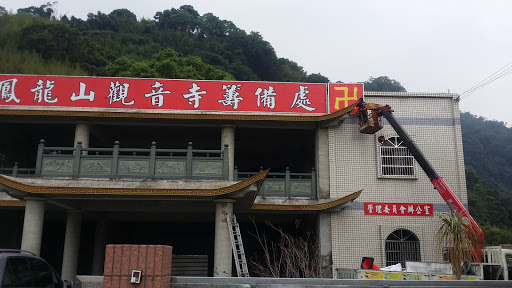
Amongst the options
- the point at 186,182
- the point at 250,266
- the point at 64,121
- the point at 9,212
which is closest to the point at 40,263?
the point at 186,182

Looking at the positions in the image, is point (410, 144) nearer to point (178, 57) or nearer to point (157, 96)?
point (157, 96)

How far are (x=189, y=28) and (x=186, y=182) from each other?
185 ft

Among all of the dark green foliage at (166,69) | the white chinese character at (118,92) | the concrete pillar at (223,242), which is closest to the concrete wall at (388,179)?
the concrete pillar at (223,242)

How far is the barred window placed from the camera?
606 inches

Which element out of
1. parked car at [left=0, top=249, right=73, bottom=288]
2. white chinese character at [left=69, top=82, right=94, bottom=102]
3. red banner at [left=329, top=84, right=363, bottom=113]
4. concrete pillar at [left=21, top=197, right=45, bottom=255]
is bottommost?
parked car at [left=0, top=249, right=73, bottom=288]

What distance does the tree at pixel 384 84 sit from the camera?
8108cm

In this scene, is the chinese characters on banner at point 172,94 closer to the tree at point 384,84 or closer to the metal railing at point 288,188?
the metal railing at point 288,188

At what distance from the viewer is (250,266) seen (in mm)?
18641

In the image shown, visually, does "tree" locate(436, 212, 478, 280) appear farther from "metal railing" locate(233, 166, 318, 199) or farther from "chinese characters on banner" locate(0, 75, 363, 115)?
"chinese characters on banner" locate(0, 75, 363, 115)

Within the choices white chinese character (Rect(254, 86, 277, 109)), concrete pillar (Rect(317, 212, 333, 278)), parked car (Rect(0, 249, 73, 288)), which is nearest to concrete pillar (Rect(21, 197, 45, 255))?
parked car (Rect(0, 249, 73, 288))

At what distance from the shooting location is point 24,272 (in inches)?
248

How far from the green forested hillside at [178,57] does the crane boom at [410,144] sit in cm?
1067

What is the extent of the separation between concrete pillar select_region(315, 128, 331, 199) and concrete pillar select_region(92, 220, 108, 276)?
827 centimetres

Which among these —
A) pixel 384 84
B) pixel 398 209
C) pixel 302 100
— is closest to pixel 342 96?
pixel 302 100
